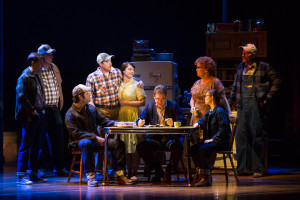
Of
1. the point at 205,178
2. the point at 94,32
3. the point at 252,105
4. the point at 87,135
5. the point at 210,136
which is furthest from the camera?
the point at 94,32

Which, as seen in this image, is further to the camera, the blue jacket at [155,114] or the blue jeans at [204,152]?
the blue jacket at [155,114]

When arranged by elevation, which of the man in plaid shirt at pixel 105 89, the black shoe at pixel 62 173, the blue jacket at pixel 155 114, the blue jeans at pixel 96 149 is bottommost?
the black shoe at pixel 62 173

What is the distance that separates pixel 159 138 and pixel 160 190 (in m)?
1.04

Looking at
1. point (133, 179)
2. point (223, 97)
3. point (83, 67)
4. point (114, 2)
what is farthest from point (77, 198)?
point (114, 2)

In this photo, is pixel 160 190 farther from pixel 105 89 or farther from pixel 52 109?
pixel 52 109

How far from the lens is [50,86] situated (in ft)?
24.2

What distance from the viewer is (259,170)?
7.35 meters

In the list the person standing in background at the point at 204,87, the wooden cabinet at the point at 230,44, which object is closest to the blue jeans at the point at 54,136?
the person standing in background at the point at 204,87

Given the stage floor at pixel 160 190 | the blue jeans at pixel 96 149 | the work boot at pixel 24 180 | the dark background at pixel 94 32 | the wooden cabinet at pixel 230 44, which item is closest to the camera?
the stage floor at pixel 160 190

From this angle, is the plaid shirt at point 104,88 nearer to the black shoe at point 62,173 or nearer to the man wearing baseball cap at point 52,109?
the man wearing baseball cap at point 52,109

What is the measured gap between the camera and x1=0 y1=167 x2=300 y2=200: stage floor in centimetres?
549

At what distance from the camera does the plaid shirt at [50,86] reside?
289 inches

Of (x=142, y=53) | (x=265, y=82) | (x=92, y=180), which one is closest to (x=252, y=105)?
(x=265, y=82)

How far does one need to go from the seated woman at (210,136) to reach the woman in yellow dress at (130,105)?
3.46 feet
